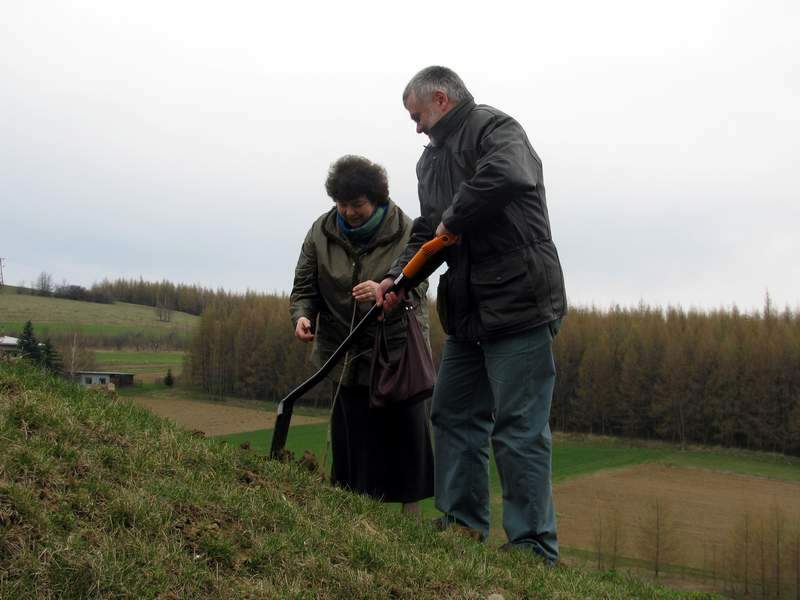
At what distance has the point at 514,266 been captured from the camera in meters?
4.45

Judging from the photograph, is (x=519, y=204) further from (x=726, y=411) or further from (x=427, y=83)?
(x=726, y=411)

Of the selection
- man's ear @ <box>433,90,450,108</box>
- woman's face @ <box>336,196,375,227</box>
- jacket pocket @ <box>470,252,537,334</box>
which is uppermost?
man's ear @ <box>433,90,450,108</box>

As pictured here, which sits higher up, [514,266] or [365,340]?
[514,266]

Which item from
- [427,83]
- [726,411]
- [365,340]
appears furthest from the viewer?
[726,411]

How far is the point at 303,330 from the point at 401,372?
79 cm

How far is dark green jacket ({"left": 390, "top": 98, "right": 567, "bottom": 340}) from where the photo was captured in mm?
4363

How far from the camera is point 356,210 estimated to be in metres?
5.58

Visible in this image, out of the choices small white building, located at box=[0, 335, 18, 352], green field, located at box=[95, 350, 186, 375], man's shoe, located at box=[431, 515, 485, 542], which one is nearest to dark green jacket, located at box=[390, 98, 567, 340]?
man's shoe, located at box=[431, 515, 485, 542]

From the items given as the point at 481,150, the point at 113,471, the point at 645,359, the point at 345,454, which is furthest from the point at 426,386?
the point at 645,359

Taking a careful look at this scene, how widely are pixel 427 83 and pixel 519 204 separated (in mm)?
958

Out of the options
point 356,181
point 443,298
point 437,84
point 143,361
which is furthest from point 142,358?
point 437,84

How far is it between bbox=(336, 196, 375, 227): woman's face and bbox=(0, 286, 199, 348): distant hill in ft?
116

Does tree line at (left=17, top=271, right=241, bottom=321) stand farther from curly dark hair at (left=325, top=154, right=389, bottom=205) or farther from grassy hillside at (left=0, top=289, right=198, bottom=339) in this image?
curly dark hair at (left=325, top=154, right=389, bottom=205)

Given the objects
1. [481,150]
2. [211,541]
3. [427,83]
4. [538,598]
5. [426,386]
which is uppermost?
[427,83]
